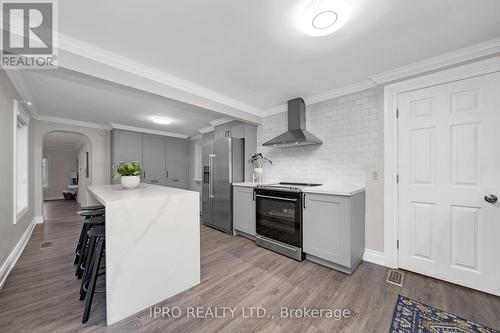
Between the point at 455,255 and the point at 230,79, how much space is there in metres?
3.26

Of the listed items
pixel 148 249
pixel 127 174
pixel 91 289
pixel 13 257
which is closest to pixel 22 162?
pixel 13 257

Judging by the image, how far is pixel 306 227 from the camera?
97.7 inches

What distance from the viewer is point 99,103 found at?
3439 millimetres

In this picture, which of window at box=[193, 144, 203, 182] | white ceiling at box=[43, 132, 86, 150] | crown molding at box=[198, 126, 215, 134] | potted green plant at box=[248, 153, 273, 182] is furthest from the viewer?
window at box=[193, 144, 203, 182]

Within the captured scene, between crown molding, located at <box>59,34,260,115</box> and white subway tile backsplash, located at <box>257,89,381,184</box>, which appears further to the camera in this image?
white subway tile backsplash, located at <box>257,89,381,184</box>

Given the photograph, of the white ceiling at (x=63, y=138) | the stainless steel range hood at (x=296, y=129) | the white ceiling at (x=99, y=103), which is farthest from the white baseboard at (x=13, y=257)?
the stainless steel range hood at (x=296, y=129)

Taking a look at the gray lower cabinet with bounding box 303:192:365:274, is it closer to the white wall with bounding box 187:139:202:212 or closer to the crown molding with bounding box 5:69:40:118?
the crown molding with bounding box 5:69:40:118

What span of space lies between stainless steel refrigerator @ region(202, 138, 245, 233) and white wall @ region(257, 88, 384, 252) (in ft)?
2.85

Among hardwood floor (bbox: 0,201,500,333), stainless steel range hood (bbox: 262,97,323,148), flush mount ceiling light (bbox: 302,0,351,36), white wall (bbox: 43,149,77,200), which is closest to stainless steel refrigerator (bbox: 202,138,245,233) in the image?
stainless steel range hood (bbox: 262,97,323,148)

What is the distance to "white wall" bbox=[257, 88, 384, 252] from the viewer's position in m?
2.46

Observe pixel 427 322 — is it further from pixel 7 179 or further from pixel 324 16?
pixel 7 179

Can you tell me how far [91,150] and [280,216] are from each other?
5.32m

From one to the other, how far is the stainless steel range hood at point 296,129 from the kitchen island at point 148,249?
170 cm

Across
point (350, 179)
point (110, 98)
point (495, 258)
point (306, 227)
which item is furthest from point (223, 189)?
point (495, 258)
